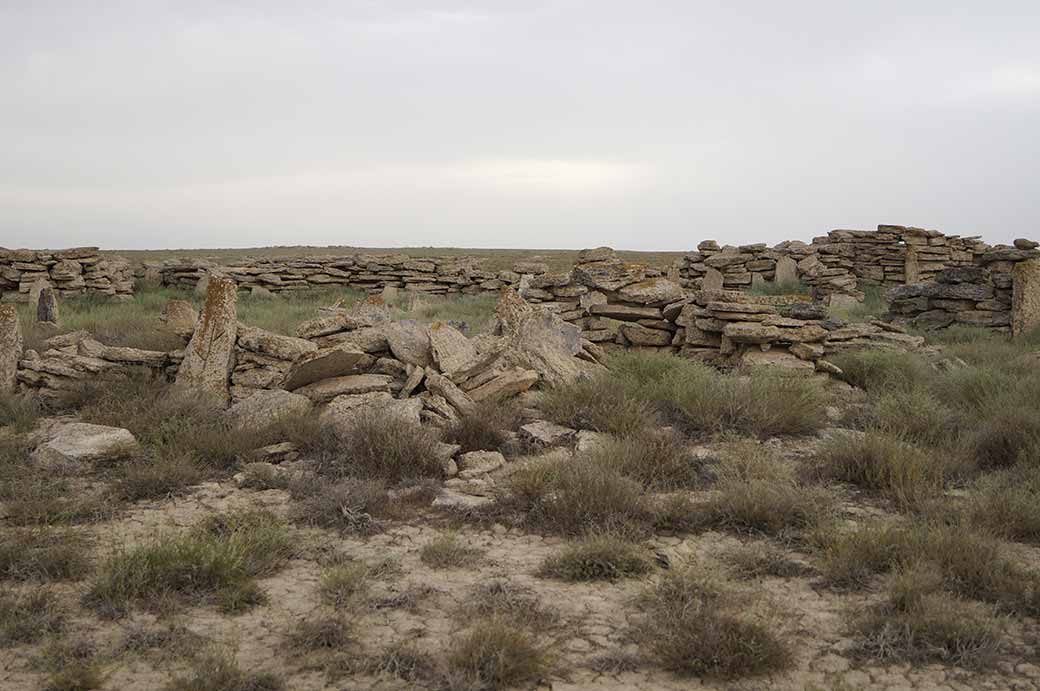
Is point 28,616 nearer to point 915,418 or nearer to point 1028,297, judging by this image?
point 915,418

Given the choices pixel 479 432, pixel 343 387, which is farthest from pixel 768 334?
pixel 343 387

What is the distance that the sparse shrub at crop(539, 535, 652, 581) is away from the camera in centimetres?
427

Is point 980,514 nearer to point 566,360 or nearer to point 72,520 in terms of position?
point 566,360

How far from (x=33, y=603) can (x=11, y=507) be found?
59.3 inches

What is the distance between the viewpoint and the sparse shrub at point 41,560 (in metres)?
4.14

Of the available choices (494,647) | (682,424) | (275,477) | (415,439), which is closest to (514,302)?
(682,424)

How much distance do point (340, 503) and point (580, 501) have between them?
5.35 feet

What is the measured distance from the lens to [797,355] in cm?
935

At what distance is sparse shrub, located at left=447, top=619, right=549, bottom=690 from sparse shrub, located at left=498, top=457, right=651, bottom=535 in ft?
4.74

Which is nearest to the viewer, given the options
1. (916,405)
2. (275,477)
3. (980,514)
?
(980,514)

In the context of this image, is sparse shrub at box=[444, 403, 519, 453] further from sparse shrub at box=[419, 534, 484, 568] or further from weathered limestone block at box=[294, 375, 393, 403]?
sparse shrub at box=[419, 534, 484, 568]

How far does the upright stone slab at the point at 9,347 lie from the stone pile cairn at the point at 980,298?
13754mm

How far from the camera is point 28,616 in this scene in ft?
12.0

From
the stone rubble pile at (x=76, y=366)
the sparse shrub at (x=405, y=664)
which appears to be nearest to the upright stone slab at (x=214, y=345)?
the stone rubble pile at (x=76, y=366)
